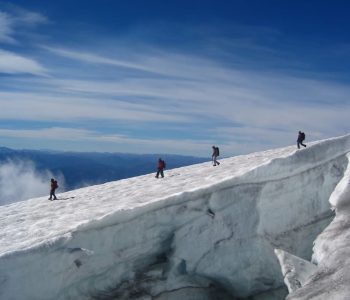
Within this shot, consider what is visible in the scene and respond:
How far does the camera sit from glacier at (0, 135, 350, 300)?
1527 centimetres

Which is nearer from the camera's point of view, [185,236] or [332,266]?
[332,266]

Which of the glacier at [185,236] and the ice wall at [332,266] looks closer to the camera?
the ice wall at [332,266]

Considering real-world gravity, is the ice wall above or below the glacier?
above

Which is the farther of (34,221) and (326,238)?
(34,221)

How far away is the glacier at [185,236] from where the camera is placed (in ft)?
50.1

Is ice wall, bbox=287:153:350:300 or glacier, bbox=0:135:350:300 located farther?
glacier, bbox=0:135:350:300

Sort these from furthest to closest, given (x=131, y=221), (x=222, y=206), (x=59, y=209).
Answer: (x=59, y=209)
(x=222, y=206)
(x=131, y=221)

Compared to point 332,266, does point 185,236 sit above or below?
below

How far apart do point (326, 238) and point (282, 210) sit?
7545 mm

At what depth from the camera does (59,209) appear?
2038 cm

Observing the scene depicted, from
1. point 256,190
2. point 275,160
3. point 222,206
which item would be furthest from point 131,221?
point 275,160

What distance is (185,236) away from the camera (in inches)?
691

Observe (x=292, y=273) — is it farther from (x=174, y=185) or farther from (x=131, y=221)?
(x=174, y=185)

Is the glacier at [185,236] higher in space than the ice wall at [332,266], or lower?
lower
